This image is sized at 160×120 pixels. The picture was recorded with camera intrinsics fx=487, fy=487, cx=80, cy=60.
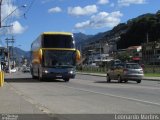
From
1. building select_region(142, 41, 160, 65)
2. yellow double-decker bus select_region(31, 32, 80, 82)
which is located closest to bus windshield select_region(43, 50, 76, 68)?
yellow double-decker bus select_region(31, 32, 80, 82)

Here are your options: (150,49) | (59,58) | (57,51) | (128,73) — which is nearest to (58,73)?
(59,58)

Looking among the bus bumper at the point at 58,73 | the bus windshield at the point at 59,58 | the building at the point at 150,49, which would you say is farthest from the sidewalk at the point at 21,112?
the building at the point at 150,49

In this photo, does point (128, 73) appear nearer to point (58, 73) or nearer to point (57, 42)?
point (58, 73)

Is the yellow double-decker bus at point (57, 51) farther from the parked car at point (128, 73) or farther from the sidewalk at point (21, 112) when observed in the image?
the sidewalk at point (21, 112)

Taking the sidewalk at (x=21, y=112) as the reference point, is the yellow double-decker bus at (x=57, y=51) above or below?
above

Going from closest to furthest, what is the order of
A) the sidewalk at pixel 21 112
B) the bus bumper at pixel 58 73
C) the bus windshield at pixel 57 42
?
the sidewalk at pixel 21 112, the bus windshield at pixel 57 42, the bus bumper at pixel 58 73

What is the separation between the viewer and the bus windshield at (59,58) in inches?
1602

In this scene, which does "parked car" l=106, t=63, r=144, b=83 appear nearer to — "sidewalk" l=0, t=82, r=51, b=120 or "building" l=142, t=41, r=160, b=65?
"sidewalk" l=0, t=82, r=51, b=120

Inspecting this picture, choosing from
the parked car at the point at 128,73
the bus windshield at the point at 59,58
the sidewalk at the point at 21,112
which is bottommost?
the sidewalk at the point at 21,112

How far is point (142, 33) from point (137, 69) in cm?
13930

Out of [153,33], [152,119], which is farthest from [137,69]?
[153,33]

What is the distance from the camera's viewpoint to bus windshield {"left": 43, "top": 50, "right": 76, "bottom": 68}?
40.7 metres

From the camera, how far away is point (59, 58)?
134 feet

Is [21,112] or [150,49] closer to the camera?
[21,112]
